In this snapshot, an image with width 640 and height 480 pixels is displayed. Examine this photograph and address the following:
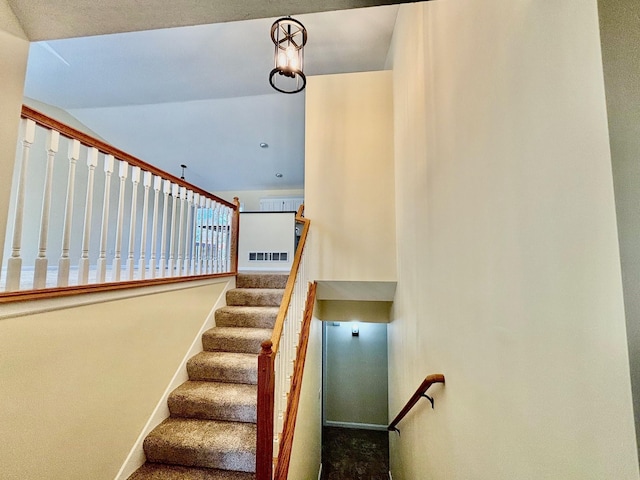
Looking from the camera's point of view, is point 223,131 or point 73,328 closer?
point 73,328

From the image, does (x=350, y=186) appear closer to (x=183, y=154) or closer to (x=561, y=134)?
(x=561, y=134)

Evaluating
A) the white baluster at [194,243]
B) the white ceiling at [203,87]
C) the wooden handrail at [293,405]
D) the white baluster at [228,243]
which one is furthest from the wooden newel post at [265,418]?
the white ceiling at [203,87]

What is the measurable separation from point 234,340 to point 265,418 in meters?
1.43

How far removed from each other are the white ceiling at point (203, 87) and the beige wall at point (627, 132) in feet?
11.2

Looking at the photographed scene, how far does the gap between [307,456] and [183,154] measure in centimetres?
631

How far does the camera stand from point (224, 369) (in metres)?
2.65

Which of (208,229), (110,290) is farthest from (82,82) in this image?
(110,290)

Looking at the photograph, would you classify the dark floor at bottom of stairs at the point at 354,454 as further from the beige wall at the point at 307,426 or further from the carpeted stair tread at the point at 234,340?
the carpeted stair tread at the point at 234,340

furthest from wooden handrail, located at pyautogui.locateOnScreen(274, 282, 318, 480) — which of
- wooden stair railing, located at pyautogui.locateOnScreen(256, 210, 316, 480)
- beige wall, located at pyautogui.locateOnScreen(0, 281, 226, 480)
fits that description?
beige wall, located at pyautogui.locateOnScreen(0, 281, 226, 480)

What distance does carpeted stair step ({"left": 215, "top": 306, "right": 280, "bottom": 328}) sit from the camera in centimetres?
312

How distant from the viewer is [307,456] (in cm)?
299

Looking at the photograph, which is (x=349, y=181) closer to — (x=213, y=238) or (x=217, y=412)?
(x=213, y=238)

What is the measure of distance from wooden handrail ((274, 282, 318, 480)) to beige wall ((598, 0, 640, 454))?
1.92 m

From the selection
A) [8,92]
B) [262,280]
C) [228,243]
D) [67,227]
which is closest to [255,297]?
[262,280]
